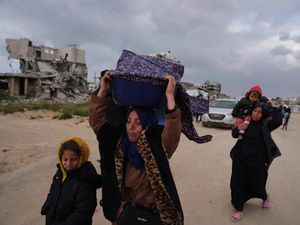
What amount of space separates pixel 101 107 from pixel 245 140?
3.06 m

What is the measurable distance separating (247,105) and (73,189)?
326 cm

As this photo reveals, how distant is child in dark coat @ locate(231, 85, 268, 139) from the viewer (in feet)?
15.9

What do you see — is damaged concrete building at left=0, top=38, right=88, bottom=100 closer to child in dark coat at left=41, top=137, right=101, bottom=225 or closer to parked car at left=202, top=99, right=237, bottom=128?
parked car at left=202, top=99, right=237, bottom=128

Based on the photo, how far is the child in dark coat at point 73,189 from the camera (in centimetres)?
268

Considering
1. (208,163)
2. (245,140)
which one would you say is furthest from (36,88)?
(245,140)

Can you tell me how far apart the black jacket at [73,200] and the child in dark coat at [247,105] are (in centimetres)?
289

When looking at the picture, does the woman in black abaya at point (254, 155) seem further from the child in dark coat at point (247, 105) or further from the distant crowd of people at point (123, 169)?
the distant crowd of people at point (123, 169)

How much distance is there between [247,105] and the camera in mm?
4973

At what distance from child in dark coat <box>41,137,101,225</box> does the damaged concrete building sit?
41552 mm

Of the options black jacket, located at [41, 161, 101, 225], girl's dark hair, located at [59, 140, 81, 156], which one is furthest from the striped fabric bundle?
black jacket, located at [41, 161, 101, 225]

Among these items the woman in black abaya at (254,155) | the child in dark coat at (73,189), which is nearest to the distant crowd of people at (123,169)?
the child in dark coat at (73,189)

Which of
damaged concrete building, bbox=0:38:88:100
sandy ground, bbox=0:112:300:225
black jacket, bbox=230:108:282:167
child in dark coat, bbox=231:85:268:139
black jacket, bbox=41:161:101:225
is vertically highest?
damaged concrete building, bbox=0:38:88:100

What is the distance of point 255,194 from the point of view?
5.03 metres

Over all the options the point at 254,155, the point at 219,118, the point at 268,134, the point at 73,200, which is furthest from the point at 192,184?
the point at 219,118
